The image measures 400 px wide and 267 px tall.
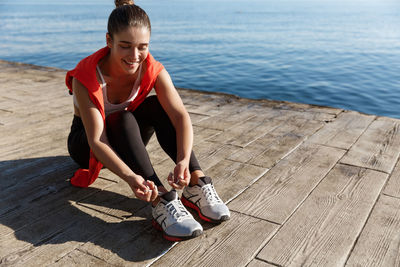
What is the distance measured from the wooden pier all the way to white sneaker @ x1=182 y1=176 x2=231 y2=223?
0.07m

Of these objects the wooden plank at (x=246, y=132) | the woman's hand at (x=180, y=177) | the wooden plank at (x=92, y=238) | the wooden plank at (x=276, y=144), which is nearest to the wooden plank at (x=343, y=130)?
the wooden plank at (x=276, y=144)

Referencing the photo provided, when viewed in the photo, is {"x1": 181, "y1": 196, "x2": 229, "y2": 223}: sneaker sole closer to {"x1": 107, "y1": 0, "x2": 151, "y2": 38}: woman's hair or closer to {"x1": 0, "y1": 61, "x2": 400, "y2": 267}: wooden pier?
{"x1": 0, "y1": 61, "x2": 400, "y2": 267}: wooden pier

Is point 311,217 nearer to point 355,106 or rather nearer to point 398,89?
point 355,106

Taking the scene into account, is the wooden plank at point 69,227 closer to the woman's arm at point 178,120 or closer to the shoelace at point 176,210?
the shoelace at point 176,210

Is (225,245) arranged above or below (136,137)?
below

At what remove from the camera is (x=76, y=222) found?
2.11 meters

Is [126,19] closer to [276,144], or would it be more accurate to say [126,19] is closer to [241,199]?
[241,199]

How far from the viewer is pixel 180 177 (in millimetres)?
1968

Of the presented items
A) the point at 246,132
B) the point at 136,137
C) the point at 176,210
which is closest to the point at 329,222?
the point at 176,210

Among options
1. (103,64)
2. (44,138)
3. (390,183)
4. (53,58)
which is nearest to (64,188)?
(103,64)

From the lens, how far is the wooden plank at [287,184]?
7.43ft

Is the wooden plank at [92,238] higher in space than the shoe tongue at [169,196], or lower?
lower

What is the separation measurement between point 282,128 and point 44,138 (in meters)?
2.38

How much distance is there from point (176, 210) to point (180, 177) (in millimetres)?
192
